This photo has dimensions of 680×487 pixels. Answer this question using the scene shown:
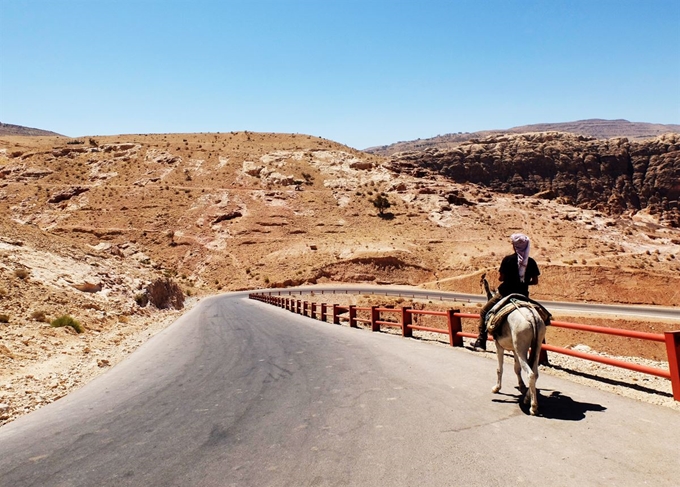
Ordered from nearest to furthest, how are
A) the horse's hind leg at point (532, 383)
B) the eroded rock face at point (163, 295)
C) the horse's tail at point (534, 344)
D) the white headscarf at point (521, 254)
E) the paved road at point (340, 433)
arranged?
the paved road at point (340, 433) < the horse's hind leg at point (532, 383) < the horse's tail at point (534, 344) < the white headscarf at point (521, 254) < the eroded rock face at point (163, 295)

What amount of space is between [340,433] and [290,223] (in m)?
66.9

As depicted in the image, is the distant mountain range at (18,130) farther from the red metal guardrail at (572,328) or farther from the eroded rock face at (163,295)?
the red metal guardrail at (572,328)

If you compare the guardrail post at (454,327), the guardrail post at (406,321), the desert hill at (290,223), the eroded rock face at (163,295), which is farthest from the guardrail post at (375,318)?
the eroded rock face at (163,295)

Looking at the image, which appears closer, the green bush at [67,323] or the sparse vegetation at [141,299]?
the green bush at [67,323]

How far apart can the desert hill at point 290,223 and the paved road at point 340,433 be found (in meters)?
18.3

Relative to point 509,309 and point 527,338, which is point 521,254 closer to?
point 509,309

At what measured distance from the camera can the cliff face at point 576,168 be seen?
101m

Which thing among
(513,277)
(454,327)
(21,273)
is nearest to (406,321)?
(454,327)

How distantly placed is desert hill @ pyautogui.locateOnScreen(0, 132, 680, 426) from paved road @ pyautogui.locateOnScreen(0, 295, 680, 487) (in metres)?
18.3

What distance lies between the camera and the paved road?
4.29 m

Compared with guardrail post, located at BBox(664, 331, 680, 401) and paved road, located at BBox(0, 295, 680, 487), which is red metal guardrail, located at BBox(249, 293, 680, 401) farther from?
paved road, located at BBox(0, 295, 680, 487)

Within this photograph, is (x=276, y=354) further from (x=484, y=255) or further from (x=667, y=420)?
(x=484, y=255)

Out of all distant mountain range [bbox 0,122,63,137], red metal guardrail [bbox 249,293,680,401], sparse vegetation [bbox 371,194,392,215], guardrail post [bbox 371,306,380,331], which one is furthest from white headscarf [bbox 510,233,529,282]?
distant mountain range [bbox 0,122,63,137]

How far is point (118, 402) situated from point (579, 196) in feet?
364
